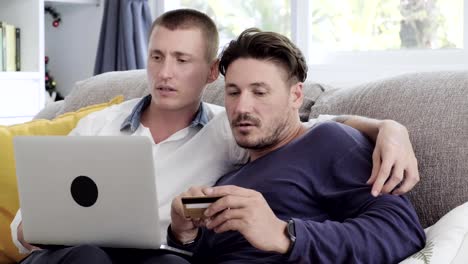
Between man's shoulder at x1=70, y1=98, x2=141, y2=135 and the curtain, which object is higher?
the curtain

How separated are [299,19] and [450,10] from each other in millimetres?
743

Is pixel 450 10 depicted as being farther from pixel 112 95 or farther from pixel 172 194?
pixel 172 194

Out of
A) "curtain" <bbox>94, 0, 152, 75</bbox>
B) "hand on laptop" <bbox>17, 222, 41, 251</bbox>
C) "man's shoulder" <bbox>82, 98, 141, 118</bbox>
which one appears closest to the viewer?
"hand on laptop" <bbox>17, 222, 41, 251</bbox>

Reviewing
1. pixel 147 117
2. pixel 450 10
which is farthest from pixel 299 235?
pixel 450 10

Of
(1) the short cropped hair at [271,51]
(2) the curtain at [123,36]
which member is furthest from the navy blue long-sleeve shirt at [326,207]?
(2) the curtain at [123,36]

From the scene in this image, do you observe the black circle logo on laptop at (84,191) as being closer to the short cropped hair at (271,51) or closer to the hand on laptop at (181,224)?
the hand on laptop at (181,224)

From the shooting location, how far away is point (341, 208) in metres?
1.60

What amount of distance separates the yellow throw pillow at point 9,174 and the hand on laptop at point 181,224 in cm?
59

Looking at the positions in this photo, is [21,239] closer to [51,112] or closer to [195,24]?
[195,24]

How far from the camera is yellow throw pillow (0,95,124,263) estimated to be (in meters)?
2.05

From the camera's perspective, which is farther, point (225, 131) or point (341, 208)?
point (225, 131)

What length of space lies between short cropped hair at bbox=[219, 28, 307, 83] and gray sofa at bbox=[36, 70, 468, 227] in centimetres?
22

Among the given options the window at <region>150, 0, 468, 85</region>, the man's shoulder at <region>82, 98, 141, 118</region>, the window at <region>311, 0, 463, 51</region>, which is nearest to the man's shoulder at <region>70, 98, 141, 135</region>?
the man's shoulder at <region>82, 98, 141, 118</region>

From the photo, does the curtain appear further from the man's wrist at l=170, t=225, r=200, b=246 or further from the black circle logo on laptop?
the black circle logo on laptop
